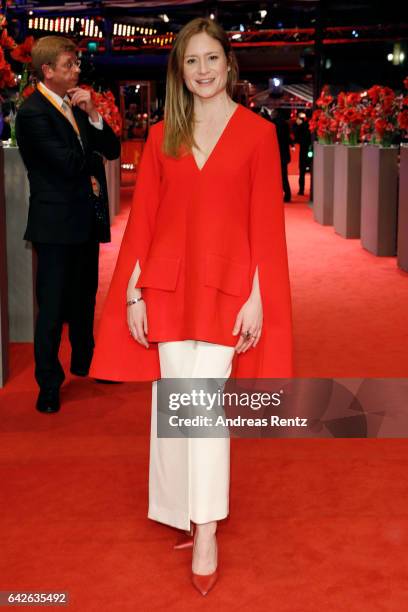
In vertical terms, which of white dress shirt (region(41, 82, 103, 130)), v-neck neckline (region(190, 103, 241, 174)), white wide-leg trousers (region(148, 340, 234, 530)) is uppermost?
white dress shirt (region(41, 82, 103, 130))

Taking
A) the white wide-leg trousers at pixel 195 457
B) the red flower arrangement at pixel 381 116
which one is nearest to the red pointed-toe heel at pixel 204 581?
the white wide-leg trousers at pixel 195 457

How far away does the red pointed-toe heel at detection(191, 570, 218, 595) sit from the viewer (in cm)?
248

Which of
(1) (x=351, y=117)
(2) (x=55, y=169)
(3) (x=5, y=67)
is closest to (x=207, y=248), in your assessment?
(2) (x=55, y=169)

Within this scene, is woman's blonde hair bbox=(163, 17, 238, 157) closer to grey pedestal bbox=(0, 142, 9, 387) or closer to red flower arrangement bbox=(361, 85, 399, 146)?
grey pedestal bbox=(0, 142, 9, 387)

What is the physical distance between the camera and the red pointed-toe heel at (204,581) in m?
2.48

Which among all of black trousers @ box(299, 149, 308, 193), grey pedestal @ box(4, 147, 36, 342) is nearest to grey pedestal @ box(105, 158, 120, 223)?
black trousers @ box(299, 149, 308, 193)

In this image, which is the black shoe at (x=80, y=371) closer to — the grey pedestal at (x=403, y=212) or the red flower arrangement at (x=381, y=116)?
the grey pedestal at (x=403, y=212)

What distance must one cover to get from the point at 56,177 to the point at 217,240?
5.90ft

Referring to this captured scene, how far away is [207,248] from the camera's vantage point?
2.42 meters

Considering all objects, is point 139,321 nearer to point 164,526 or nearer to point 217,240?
point 217,240

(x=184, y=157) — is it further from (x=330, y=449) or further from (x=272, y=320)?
(x=330, y=449)

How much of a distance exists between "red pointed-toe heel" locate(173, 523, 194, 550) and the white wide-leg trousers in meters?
0.10

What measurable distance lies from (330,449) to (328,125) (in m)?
8.61

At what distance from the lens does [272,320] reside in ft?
8.21
